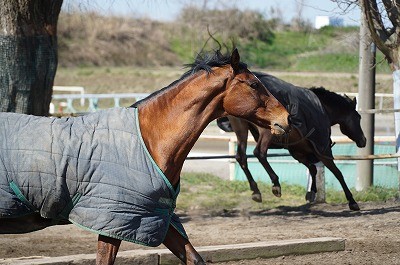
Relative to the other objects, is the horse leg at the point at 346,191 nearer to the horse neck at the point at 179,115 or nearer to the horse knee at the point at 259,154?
the horse knee at the point at 259,154

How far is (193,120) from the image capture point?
5465 millimetres

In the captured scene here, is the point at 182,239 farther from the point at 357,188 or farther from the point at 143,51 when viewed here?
the point at 143,51

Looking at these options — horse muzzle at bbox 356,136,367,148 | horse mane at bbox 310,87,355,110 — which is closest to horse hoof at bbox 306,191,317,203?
horse muzzle at bbox 356,136,367,148

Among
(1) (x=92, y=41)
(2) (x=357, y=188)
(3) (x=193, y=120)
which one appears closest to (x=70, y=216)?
(3) (x=193, y=120)

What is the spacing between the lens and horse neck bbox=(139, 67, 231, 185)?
536cm

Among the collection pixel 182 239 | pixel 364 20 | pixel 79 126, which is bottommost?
pixel 182 239

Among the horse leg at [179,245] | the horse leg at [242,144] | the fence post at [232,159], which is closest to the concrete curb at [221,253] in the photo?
the horse leg at [179,245]

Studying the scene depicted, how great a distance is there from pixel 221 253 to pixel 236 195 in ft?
18.1

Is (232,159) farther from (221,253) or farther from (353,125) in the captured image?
(221,253)

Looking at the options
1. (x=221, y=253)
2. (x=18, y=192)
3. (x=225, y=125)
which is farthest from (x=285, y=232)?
(x=18, y=192)

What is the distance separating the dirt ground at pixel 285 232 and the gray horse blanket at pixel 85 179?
2220mm

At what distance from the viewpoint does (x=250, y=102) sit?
18.1 ft

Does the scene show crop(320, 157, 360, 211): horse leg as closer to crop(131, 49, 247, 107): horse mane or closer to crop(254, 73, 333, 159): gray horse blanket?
crop(254, 73, 333, 159): gray horse blanket

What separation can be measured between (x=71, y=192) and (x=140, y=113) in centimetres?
71
